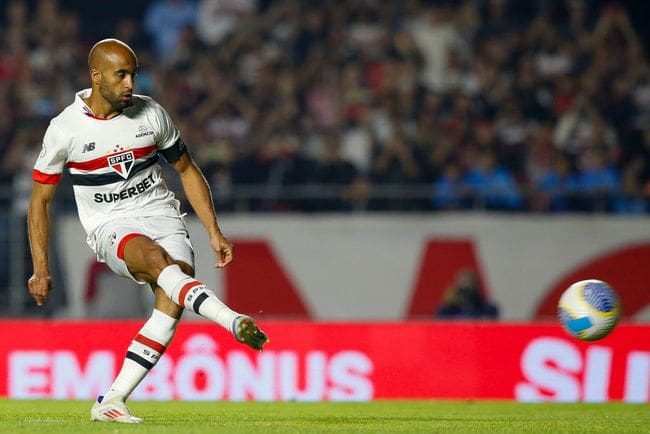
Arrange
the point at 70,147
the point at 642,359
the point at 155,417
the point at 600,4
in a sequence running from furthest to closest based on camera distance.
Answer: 1. the point at 600,4
2. the point at 642,359
3. the point at 155,417
4. the point at 70,147

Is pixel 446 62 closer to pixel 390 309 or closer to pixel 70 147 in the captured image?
pixel 390 309

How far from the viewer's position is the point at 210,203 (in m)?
8.13

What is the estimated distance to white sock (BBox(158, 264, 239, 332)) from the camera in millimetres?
7172

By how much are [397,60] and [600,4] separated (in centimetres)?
314

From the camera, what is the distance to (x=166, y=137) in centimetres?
799

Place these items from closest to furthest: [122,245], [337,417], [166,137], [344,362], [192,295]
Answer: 1. [192,295]
2. [122,245]
3. [166,137]
4. [337,417]
5. [344,362]

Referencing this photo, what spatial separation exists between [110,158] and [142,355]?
1.14 m

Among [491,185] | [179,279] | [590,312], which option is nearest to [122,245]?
[179,279]

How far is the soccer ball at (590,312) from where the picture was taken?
8742 mm

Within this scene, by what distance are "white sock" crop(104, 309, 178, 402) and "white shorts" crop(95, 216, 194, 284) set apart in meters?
0.34

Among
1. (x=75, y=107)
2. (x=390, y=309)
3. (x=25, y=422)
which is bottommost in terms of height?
(x=390, y=309)

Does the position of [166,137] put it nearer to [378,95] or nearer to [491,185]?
[491,185]

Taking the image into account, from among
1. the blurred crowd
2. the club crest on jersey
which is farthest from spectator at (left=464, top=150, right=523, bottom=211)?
the club crest on jersey

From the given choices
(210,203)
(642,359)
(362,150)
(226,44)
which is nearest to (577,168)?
(362,150)
